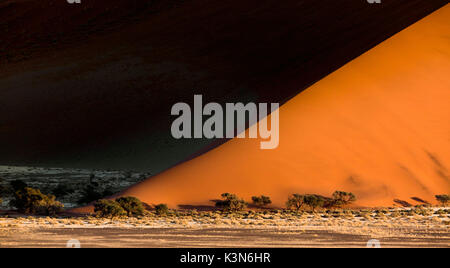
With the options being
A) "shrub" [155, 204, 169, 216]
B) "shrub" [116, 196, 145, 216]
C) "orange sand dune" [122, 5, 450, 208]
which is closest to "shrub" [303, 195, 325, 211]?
"orange sand dune" [122, 5, 450, 208]

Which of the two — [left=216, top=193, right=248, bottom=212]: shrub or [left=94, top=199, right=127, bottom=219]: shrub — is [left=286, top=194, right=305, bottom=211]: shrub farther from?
[left=94, top=199, right=127, bottom=219]: shrub

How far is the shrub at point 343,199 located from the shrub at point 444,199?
7.47 feet

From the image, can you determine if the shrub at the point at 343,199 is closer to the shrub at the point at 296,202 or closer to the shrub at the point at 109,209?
the shrub at the point at 296,202

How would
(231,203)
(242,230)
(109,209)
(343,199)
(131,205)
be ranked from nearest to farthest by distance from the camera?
(242,230) → (109,209) → (131,205) → (231,203) → (343,199)

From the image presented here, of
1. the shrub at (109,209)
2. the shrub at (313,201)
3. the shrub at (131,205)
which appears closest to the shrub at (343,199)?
the shrub at (313,201)

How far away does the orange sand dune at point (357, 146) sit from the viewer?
20031mm

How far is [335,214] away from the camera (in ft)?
59.9

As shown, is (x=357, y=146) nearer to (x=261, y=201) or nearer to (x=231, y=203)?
(x=261, y=201)

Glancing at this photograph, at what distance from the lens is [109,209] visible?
1808 centimetres

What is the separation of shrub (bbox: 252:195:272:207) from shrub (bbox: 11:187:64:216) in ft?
15.5

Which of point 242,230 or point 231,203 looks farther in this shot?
point 231,203

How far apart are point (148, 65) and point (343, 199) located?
2392cm

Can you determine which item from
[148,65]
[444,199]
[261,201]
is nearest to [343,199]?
[261,201]

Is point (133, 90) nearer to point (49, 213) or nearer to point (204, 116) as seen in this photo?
point (204, 116)
